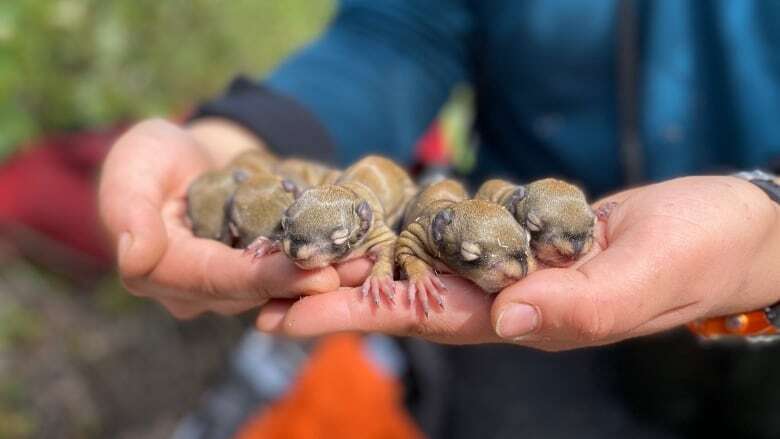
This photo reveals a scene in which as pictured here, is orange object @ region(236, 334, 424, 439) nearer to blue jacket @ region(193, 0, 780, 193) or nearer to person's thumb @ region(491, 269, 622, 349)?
blue jacket @ region(193, 0, 780, 193)

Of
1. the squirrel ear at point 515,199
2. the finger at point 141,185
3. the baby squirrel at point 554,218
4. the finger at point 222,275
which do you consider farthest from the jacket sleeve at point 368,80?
the baby squirrel at point 554,218

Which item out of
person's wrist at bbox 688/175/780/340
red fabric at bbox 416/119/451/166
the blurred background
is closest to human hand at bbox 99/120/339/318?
person's wrist at bbox 688/175/780/340

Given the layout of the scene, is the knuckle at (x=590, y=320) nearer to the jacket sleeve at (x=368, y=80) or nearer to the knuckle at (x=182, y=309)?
the knuckle at (x=182, y=309)

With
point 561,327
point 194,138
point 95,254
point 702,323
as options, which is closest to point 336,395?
point 95,254

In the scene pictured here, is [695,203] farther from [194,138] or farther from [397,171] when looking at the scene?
[194,138]

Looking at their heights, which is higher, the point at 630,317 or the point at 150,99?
the point at 630,317

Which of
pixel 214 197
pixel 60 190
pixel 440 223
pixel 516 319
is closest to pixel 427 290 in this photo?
pixel 440 223
